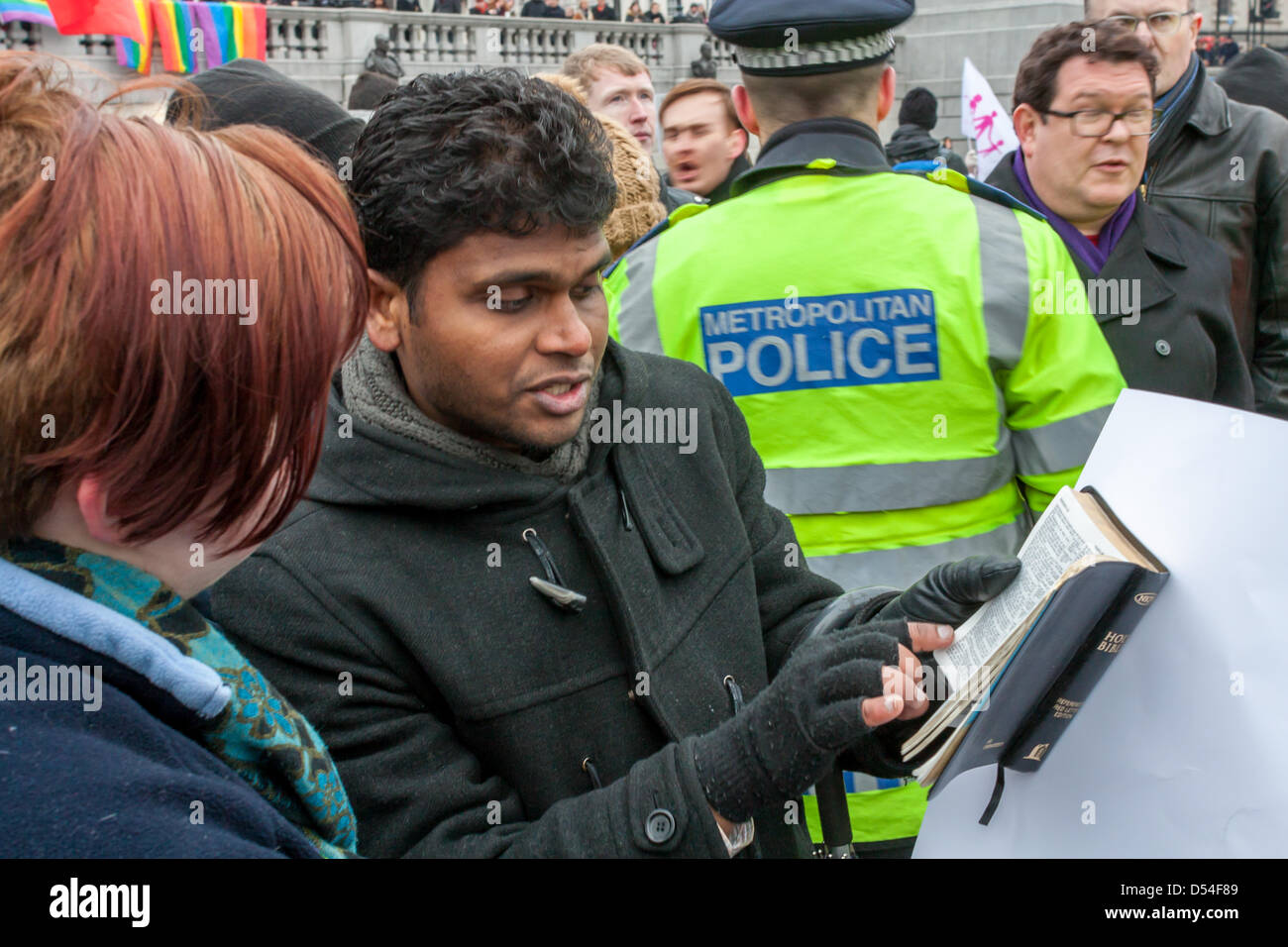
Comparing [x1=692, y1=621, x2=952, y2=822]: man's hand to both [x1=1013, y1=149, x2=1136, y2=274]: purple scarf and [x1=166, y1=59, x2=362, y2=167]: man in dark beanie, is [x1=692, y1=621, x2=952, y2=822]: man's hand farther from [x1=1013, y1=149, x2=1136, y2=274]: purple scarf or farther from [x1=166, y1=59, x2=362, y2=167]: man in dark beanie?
[x1=1013, y1=149, x2=1136, y2=274]: purple scarf

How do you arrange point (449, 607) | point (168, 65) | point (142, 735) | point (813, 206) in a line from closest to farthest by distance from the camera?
point (142, 735) → point (449, 607) → point (813, 206) → point (168, 65)

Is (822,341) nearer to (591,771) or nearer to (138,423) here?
(591,771)

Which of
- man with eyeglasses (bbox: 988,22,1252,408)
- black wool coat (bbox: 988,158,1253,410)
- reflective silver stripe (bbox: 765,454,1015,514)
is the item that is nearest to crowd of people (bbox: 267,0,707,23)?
man with eyeglasses (bbox: 988,22,1252,408)

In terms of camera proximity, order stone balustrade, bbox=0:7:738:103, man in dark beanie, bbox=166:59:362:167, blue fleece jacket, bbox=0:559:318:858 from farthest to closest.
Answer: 1. stone balustrade, bbox=0:7:738:103
2. man in dark beanie, bbox=166:59:362:167
3. blue fleece jacket, bbox=0:559:318:858

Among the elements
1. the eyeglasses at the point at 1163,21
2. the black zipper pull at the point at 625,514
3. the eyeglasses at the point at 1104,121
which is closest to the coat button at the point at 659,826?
the black zipper pull at the point at 625,514

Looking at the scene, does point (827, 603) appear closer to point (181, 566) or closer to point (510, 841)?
point (510, 841)

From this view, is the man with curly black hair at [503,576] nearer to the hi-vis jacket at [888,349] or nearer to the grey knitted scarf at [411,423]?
the grey knitted scarf at [411,423]

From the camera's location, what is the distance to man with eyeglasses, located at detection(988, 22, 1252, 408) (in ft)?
9.88

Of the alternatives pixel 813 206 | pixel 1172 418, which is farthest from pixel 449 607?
pixel 813 206

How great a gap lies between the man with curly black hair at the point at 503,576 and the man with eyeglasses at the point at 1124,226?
1.73 m

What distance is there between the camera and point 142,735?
0.91 metres

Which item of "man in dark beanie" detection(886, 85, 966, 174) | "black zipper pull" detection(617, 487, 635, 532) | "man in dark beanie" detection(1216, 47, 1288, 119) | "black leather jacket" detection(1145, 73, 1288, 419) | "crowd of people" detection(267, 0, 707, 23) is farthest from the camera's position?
"crowd of people" detection(267, 0, 707, 23)

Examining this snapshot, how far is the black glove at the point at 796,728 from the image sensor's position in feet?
4.23

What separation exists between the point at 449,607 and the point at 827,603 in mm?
627
